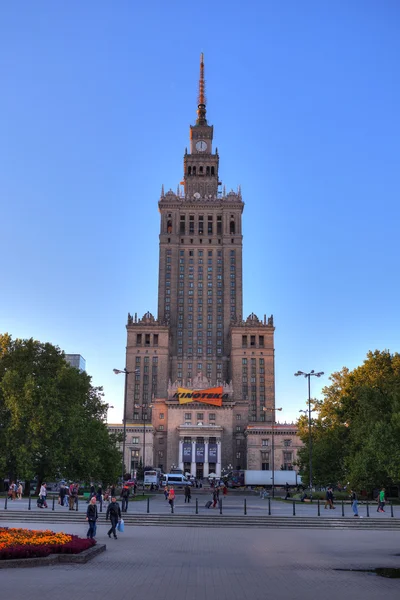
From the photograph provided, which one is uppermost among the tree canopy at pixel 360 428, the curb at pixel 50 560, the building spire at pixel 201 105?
the building spire at pixel 201 105

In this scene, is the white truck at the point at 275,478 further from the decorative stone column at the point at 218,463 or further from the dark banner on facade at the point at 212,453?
the dark banner on facade at the point at 212,453

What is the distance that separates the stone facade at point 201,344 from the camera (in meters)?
138

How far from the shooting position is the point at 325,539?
29.8m

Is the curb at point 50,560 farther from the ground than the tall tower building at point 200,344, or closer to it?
closer to it

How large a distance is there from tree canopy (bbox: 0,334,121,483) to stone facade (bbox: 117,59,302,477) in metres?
72.9

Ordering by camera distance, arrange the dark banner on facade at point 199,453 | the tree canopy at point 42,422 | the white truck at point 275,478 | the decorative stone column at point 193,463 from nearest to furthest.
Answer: the tree canopy at point 42,422 < the white truck at point 275,478 < the decorative stone column at point 193,463 < the dark banner on facade at point 199,453

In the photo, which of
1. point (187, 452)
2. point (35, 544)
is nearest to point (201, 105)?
point (187, 452)

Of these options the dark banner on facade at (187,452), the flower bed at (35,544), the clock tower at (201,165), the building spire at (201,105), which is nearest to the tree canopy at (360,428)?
the flower bed at (35,544)

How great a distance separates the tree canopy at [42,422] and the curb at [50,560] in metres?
39.1

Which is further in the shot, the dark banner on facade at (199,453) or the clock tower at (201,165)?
the clock tower at (201,165)

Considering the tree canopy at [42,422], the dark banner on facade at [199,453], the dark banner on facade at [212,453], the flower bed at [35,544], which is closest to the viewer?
the flower bed at [35,544]

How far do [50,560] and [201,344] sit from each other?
14576cm

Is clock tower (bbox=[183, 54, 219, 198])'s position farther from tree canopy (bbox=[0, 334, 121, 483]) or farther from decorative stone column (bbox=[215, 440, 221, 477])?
tree canopy (bbox=[0, 334, 121, 483])

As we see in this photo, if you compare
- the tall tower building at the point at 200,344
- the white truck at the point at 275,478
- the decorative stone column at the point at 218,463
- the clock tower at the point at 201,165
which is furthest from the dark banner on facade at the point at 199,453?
the clock tower at the point at 201,165
